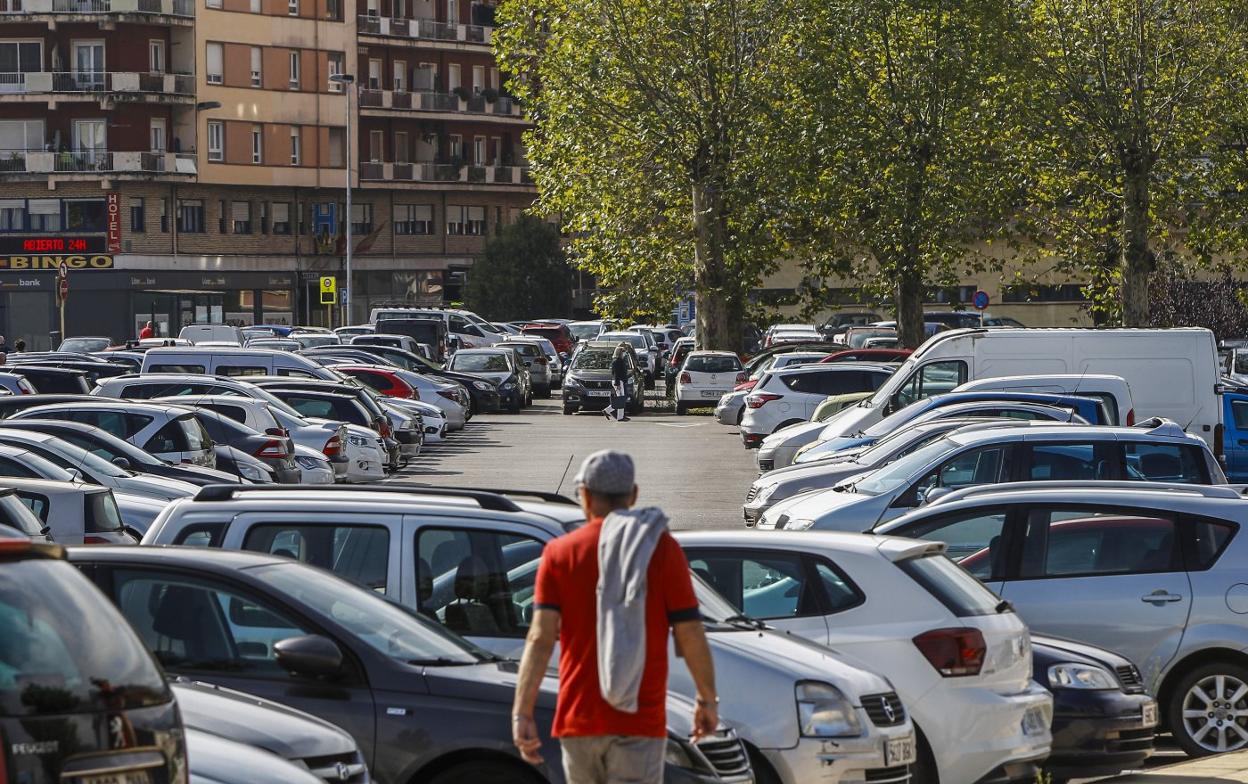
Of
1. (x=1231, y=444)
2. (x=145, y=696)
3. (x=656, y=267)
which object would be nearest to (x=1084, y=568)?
(x=145, y=696)

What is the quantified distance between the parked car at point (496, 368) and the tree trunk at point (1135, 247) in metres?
16.0

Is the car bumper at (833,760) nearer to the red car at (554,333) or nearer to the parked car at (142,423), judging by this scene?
the parked car at (142,423)

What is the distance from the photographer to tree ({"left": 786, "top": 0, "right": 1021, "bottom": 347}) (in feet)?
150

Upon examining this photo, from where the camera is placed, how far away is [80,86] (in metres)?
72.3

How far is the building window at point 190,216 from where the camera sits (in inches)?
2960

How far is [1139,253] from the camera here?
4009cm

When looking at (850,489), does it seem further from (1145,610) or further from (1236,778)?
(1236,778)

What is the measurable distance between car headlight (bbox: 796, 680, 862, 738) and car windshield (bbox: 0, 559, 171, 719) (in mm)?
3446

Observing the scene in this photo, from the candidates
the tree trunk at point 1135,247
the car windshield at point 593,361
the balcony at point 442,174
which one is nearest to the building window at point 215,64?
the balcony at point 442,174

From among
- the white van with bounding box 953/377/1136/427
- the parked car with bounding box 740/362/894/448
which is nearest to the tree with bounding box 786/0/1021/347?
the parked car with bounding box 740/362/894/448

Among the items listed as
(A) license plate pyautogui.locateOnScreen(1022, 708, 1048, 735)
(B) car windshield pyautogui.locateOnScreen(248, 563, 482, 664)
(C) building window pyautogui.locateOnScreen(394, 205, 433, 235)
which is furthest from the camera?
(C) building window pyautogui.locateOnScreen(394, 205, 433, 235)

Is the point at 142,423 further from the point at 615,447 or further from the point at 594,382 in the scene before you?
the point at 594,382

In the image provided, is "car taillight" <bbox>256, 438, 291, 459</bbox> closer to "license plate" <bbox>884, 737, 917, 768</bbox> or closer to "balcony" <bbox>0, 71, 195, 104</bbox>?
"license plate" <bbox>884, 737, 917, 768</bbox>

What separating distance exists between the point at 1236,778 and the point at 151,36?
6929 centimetres
